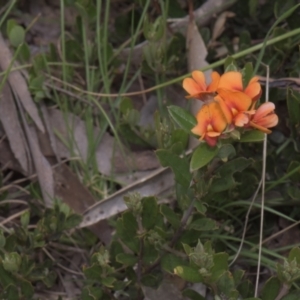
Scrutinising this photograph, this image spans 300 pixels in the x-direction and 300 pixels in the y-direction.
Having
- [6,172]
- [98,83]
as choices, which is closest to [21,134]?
[6,172]

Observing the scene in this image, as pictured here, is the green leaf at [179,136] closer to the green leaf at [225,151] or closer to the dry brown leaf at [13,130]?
the green leaf at [225,151]

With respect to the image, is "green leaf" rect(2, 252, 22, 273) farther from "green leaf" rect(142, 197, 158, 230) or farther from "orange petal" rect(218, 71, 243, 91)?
"orange petal" rect(218, 71, 243, 91)

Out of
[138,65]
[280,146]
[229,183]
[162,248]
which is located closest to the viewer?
[229,183]

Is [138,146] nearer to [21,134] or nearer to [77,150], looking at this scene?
[77,150]

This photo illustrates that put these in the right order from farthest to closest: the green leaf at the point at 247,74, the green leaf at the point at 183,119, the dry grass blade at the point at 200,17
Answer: the dry grass blade at the point at 200,17
the green leaf at the point at 247,74
the green leaf at the point at 183,119

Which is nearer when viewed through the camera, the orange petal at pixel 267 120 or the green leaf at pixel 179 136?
the orange petal at pixel 267 120

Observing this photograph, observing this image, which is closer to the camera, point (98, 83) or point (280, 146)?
point (280, 146)

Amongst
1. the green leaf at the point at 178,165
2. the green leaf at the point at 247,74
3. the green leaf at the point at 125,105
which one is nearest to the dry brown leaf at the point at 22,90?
the green leaf at the point at 125,105
